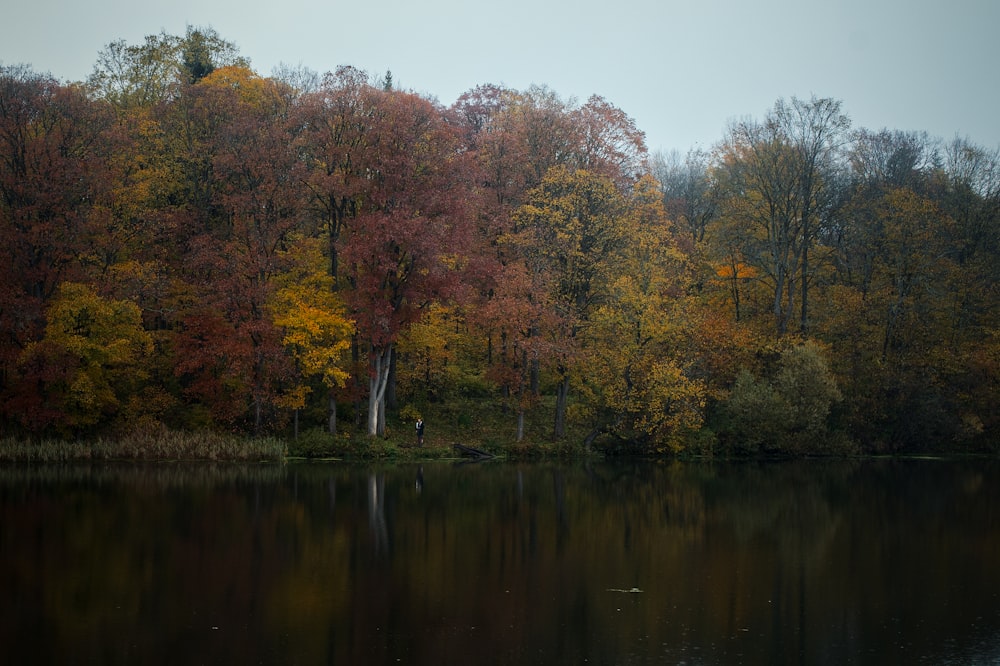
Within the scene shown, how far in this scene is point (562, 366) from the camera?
43969 mm

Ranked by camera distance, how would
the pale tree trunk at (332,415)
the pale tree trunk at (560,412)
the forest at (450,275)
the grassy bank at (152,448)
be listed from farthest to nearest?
the pale tree trunk at (560,412) → the pale tree trunk at (332,415) → the forest at (450,275) → the grassy bank at (152,448)

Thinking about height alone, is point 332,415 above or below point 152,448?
above

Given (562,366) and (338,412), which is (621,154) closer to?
(562,366)

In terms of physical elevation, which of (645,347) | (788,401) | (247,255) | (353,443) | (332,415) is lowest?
(353,443)

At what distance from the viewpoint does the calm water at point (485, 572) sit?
44.9 feet

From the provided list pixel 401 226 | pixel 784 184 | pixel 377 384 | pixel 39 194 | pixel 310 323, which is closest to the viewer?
pixel 39 194

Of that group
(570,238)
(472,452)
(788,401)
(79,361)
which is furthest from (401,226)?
(788,401)

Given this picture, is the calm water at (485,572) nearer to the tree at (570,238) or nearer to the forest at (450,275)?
the forest at (450,275)

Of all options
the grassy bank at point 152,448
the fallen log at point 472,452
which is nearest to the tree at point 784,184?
the fallen log at point 472,452

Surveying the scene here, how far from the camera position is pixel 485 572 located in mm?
19000

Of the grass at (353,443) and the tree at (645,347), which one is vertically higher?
the tree at (645,347)

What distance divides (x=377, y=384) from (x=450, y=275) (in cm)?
592

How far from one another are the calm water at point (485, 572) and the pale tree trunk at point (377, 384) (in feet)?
28.1

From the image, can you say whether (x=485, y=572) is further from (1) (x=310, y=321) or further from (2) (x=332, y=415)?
(2) (x=332, y=415)
